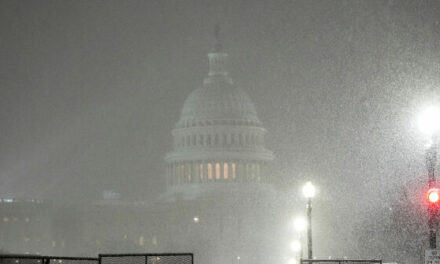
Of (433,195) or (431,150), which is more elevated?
(431,150)

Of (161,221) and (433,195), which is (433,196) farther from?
(161,221)

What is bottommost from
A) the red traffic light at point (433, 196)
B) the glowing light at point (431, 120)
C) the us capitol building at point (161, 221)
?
the red traffic light at point (433, 196)

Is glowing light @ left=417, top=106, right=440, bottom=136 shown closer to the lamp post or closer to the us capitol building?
the lamp post

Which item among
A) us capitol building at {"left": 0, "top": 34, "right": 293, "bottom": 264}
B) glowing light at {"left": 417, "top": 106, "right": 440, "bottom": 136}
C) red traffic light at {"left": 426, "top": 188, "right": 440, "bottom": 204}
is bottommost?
red traffic light at {"left": 426, "top": 188, "right": 440, "bottom": 204}

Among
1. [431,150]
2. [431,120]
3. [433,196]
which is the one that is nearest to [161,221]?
[431,150]

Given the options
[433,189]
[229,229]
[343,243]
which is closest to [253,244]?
[229,229]

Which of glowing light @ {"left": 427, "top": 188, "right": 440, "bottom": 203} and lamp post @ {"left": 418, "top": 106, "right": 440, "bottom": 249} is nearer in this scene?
glowing light @ {"left": 427, "top": 188, "right": 440, "bottom": 203}

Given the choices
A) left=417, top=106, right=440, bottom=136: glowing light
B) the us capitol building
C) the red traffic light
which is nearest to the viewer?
the red traffic light

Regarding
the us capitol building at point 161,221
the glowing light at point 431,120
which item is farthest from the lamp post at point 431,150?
the us capitol building at point 161,221

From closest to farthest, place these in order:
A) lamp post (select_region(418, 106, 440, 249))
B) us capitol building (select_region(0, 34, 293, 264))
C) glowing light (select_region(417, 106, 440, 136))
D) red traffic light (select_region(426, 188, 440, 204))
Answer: red traffic light (select_region(426, 188, 440, 204)) < lamp post (select_region(418, 106, 440, 249)) < glowing light (select_region(417, 106, 440, 136)) < us capitol building (select_region(0, 34, 293, 264))

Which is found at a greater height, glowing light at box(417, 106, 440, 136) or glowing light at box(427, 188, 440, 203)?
glowing light at box(417, 106, 440, 136)

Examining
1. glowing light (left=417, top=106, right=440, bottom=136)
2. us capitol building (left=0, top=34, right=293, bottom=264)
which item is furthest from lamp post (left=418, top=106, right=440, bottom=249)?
us capitol building (left=0, top=34, right=293, bottom=264)

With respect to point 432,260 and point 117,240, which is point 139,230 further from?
point 432,260

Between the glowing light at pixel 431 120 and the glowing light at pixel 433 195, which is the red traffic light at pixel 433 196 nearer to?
the glowing light at pixel 433 195
